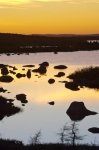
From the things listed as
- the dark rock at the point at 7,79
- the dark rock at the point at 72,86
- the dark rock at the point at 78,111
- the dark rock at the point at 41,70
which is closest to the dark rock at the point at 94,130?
the dark rock at the point at 78,111

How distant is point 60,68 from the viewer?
203 feet

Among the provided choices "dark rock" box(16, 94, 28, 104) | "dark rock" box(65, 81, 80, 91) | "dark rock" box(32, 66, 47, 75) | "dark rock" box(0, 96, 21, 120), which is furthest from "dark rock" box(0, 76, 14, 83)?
"dark rock" box(0, 96, 21, 120)

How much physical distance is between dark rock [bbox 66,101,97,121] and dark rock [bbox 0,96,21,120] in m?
3.66

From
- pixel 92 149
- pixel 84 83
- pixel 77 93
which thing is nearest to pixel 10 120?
pixel 77 93

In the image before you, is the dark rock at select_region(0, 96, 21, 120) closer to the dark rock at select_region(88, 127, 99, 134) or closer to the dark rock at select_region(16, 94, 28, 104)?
the dark rock at select_region(16, 94, 28, 104)

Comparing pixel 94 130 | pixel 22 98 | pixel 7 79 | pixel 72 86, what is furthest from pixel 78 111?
pixel 7 79

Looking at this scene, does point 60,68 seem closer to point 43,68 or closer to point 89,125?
point 43,68

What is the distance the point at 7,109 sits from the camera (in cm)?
3045

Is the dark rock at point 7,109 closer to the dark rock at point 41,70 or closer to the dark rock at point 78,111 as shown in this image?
the dark rock at point 78,111

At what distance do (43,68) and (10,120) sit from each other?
3037 centimetres

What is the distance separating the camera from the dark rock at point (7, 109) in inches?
1165

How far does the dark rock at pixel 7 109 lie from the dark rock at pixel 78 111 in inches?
144

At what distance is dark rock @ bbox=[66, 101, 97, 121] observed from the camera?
28250 millimetres

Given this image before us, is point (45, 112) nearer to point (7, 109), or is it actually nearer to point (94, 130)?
point (7, 109)
